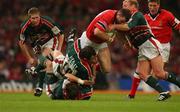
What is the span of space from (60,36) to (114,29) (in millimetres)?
2488

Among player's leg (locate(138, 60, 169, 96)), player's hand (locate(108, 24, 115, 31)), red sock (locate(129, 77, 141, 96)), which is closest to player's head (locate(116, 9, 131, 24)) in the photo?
player's hand (locate(108, 24, 115, 31))

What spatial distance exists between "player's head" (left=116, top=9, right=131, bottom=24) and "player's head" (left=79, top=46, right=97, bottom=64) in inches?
30.4

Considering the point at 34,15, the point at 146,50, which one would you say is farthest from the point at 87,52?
the point at 34,15

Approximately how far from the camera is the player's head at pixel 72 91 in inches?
503

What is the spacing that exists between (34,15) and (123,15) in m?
2.53

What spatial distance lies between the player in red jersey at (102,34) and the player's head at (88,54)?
362 mm

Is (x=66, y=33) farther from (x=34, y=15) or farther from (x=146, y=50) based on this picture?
(x=146, y=50)

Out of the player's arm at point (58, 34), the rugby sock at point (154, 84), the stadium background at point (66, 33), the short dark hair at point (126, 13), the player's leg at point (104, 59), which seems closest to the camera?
the short dark hair at point (126, 13)

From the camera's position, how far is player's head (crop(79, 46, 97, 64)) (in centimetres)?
1264

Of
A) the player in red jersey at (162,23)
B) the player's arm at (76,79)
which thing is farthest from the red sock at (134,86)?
the player's arm at (76,79)

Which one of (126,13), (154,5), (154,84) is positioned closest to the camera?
(126,13)

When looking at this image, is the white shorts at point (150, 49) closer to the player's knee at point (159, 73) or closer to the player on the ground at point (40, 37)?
the player's knee at point (159, 73)

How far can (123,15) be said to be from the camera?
12.6 m

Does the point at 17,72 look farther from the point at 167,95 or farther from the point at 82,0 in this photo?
the point at 167,95
